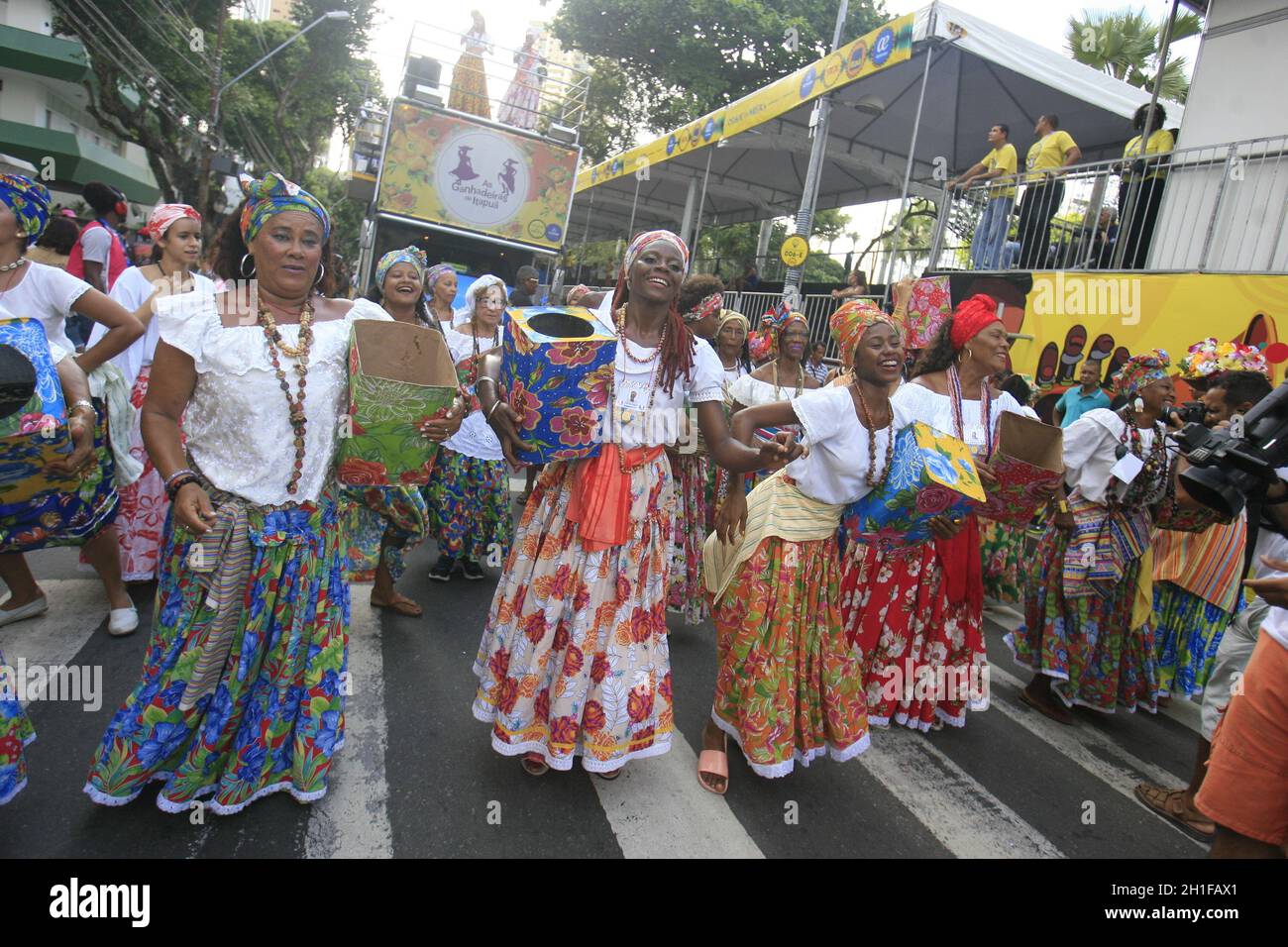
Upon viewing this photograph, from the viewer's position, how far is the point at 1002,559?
5297 mm

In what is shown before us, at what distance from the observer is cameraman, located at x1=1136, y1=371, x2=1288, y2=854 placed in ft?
9.52

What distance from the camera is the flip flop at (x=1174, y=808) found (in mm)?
3408

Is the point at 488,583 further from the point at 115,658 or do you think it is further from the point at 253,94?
the point at 253,94

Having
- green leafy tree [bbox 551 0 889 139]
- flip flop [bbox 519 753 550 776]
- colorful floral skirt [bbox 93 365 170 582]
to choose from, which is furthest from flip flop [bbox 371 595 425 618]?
green leafy tree [bbox 551 0 889 139]

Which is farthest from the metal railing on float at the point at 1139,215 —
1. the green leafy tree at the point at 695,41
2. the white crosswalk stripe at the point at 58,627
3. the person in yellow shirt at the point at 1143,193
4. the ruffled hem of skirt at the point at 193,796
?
the green leafy tree at the point at 695,41

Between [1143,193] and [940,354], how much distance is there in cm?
660

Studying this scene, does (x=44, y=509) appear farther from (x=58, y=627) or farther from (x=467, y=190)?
(x=467, y=190)

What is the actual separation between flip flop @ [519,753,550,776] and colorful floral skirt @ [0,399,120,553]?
5.91 ft

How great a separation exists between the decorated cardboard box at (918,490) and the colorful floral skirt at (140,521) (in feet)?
12.3

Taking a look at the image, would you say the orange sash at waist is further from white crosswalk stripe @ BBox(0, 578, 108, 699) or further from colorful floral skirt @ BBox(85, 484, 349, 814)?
white crosswalk stripe @ BBox(0, 578, 108, 699)

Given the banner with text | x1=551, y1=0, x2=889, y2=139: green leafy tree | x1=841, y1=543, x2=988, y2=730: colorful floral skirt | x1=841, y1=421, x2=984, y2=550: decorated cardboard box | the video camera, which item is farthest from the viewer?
x1=551, y1=0, x2=889, y2=139: green leafy tree

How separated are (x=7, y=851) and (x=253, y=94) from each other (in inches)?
1256

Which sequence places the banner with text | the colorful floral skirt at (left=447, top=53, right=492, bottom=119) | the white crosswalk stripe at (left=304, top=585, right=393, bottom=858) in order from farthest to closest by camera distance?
1. the colorful floral skirt at (left=447, top=53, right=492, bottom=119)
2. the banner with text
3. the white crosswalk stripe at (left=304, top=585, right=393, bottom=858)

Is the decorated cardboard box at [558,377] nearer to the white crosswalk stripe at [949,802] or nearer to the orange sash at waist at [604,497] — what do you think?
the orange sash at waist at [604,497]
